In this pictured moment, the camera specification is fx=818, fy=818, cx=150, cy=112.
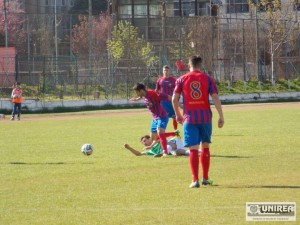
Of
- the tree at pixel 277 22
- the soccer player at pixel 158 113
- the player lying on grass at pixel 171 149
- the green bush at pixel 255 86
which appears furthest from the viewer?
the tree at pixel 277 22

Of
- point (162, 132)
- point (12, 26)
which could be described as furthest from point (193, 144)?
point (12, 26)

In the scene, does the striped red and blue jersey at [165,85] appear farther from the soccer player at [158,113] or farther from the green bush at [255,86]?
the green bush at [255,86]

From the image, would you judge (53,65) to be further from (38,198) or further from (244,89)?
(38,198)

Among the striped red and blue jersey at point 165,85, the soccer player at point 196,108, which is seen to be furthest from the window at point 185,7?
the soccer player at point 196,108

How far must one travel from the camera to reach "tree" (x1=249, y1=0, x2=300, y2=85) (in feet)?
222

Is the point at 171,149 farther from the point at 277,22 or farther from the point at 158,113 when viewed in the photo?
the point at 277,22

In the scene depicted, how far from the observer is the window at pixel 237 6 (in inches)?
3258

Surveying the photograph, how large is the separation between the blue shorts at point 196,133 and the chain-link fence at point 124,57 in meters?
39.9

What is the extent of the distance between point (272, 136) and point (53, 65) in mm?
34567

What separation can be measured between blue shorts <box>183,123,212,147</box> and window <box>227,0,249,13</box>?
229 feet

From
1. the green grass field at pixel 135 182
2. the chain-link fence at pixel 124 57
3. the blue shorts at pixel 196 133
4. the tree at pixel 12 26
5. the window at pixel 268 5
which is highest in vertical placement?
the window at pixel 268 5

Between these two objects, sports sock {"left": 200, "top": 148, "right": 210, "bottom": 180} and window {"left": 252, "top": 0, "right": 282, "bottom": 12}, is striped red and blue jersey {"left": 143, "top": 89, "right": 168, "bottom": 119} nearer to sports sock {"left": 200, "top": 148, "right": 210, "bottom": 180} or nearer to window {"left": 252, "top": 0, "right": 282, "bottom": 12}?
sports sock {"left": 200, "top": 148, "right": 210, "bottom": 180}

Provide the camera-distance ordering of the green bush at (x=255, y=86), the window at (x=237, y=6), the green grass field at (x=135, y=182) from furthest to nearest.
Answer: the window at (x=237, y=6) < the green bush at (x=255, y=86) < the green grass field at (x=135, y=182)

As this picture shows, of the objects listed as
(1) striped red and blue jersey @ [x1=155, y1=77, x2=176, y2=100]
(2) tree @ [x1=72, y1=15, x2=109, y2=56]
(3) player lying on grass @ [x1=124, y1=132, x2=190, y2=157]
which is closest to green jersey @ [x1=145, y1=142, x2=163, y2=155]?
(3) player lying on grass @ [x1=124, y1=132, x2=190, y2=157]
